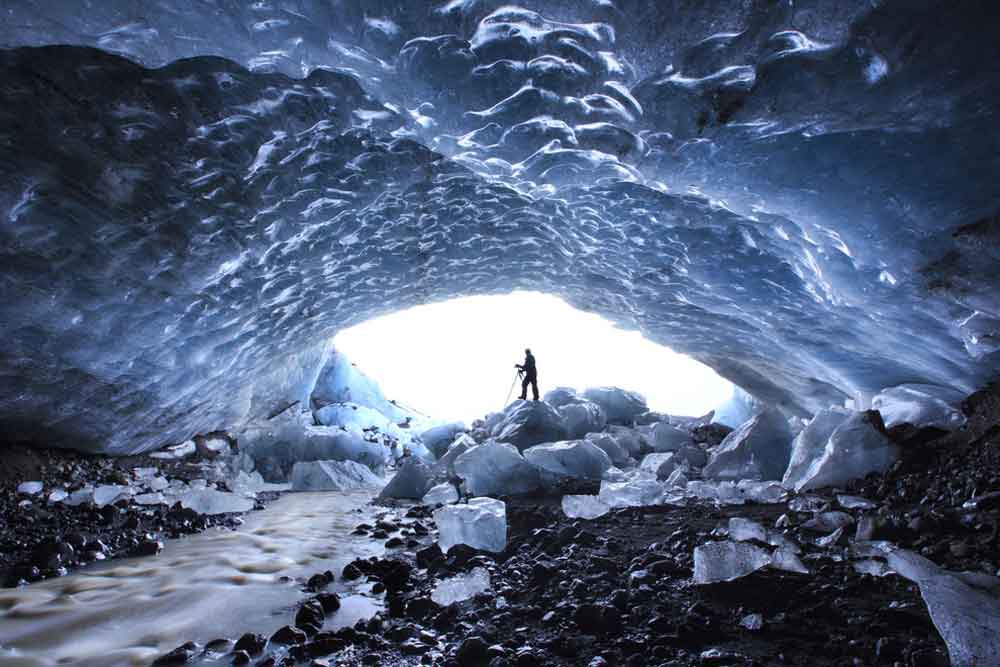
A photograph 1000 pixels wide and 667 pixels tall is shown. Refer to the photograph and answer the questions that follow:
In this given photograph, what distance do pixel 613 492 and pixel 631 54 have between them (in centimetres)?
283

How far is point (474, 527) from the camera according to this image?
8.74ft

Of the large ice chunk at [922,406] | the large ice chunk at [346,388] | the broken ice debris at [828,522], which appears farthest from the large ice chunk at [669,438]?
the large ice chunk at [346,388]

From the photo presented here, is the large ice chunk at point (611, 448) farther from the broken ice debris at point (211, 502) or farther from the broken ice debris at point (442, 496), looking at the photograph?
the broken ice debris at point (211, 502)

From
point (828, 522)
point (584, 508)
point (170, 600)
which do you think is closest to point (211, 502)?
point (170, 600)

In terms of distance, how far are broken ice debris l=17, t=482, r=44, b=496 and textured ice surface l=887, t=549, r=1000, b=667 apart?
5.45 m

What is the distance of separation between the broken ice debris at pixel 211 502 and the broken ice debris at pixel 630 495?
316cm

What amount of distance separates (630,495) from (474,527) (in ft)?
4.47

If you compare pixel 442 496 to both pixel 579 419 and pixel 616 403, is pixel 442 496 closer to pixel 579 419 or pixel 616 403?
pixel 579 419

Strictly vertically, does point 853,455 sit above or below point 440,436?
below

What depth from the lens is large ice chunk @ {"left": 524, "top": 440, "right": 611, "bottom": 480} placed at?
4555 millimetres

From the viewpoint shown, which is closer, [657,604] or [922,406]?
[657,604]

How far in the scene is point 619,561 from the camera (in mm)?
2352

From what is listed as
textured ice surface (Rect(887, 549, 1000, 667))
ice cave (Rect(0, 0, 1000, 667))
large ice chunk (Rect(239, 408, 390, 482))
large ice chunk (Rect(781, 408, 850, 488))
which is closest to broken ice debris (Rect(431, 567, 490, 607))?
ice cave (Rect(0, 0, 1000, 667))

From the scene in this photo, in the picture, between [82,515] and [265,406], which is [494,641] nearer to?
[82,515]
